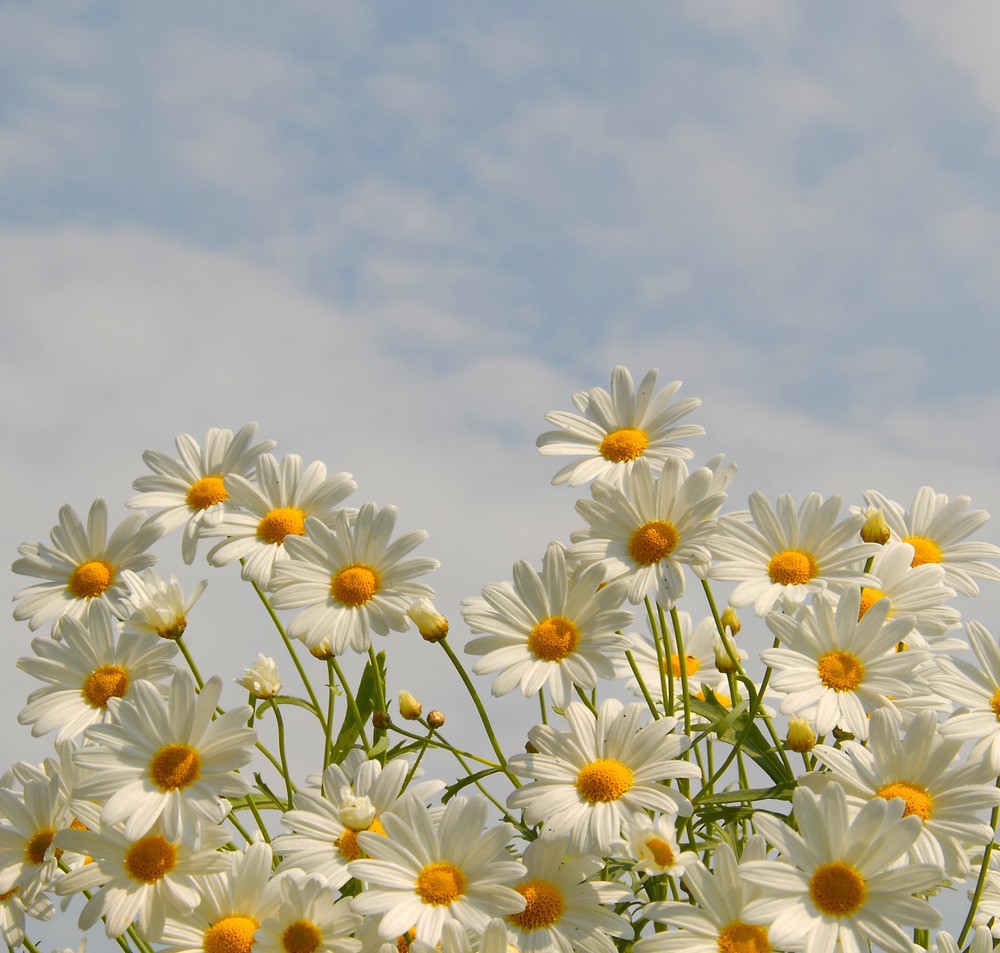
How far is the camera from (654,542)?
1592mm

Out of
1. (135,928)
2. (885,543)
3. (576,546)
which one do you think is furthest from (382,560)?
(885,543)

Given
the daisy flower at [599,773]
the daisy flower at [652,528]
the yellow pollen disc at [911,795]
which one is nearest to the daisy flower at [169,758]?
the daisy flower at [599,773]

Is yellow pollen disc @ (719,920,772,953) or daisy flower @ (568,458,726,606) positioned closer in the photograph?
yellow pollen disc @ (719,920,772,953)

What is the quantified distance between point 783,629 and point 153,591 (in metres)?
0.91

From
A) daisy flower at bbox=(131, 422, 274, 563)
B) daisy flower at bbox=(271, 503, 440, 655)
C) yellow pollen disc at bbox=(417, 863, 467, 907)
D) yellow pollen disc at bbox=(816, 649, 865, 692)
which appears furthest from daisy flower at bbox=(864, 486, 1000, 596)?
daisy flower at bbox=(131, 422, 274, 563)

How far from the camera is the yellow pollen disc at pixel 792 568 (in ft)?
5.30

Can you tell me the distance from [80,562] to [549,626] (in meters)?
0.81

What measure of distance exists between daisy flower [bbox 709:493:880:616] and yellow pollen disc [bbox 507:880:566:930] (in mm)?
454

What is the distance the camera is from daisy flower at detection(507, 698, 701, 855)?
1462 mm

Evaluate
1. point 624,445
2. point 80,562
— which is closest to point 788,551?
point 624,445

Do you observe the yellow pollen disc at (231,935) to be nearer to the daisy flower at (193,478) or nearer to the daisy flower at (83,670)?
the daisy flower at (83,670)

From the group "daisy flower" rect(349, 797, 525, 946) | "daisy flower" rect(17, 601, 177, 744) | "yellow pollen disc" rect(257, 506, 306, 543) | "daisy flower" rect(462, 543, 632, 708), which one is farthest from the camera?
"yellow pollen disc" rect(257, 506, 306, 543)

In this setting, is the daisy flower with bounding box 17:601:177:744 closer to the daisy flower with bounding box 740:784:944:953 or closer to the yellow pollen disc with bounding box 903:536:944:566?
the daisy flower with bounding box 740:784:944:953

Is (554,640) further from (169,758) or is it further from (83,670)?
(83,670)
